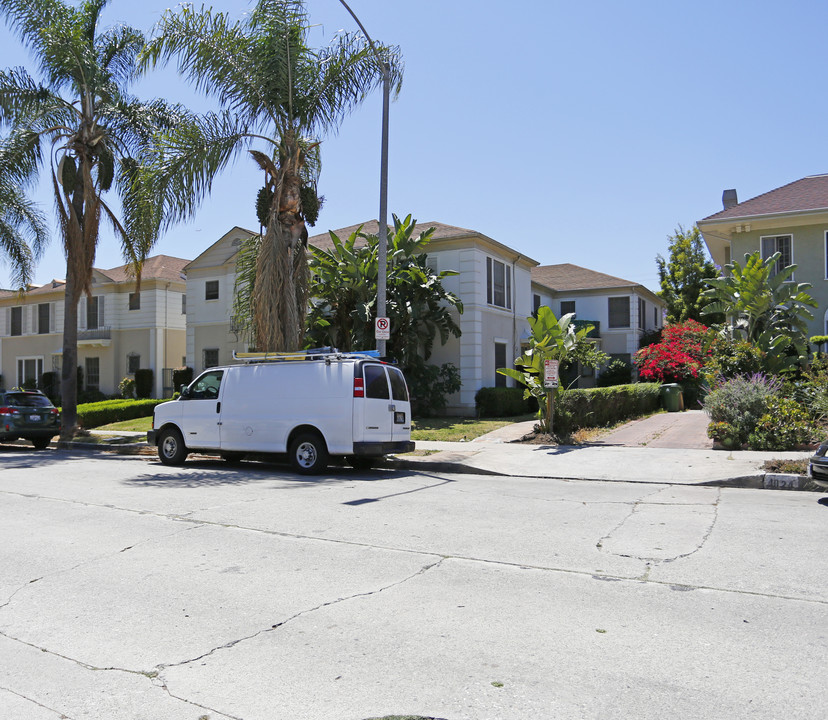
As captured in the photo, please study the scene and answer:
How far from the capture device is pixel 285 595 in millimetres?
5465

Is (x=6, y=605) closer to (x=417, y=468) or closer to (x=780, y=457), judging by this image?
(x=417, y=468)

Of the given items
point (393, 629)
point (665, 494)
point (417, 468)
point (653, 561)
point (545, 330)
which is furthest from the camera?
point (545, 330)

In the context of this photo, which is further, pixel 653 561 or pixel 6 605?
pixel 653 561

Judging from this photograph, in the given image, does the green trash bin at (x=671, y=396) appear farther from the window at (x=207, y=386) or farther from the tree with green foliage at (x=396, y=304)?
the window at (x=207, y=386)

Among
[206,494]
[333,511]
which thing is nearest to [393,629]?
[333,511]

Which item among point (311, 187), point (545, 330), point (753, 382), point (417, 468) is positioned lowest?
point (417, 468)

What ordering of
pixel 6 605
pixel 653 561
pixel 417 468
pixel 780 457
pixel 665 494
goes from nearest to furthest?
pixel 6 605 < pixel 653 561 < pixel 665 494 < pixel 780 457 < pixel 417 468

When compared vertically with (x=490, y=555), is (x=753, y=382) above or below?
above

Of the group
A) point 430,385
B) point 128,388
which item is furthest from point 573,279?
point 128,388

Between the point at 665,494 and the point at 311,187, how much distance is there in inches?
438

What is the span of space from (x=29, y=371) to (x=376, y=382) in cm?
3211

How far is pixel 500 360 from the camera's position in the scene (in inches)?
1045

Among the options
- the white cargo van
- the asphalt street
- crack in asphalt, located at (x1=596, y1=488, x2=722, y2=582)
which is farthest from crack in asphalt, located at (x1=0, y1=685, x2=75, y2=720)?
the white cargo van

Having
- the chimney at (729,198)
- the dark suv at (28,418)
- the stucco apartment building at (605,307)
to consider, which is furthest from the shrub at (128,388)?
the chimney at (729,198)
